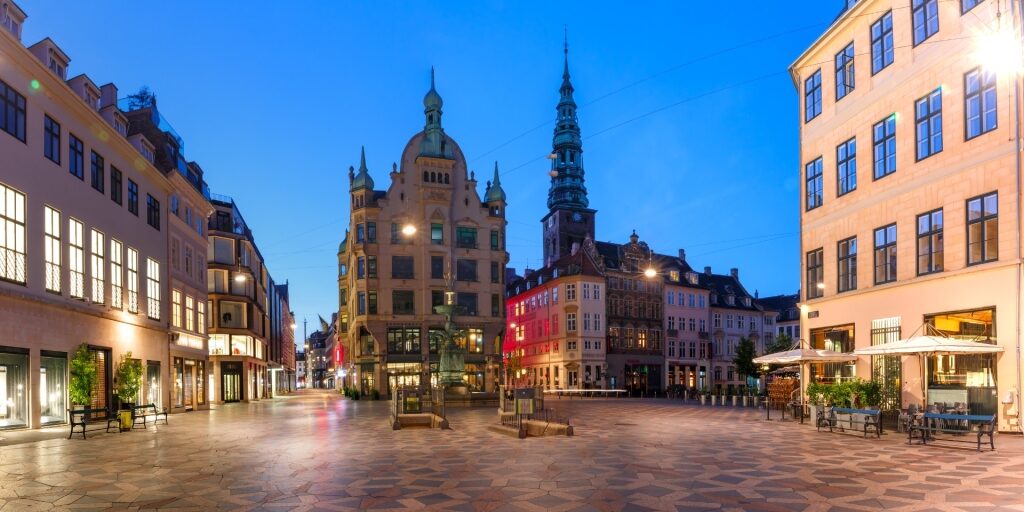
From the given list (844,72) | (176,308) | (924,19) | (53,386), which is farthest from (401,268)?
(924,19)

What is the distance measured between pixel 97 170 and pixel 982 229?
32216 millimetres

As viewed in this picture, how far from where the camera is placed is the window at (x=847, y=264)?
2881 cm

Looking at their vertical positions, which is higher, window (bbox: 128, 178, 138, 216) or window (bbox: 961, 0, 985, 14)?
window (bbox: 961, 0, 985, 14)

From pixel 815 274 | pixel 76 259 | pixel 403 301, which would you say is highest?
pixel 76 259

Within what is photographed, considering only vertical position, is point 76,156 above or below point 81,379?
above

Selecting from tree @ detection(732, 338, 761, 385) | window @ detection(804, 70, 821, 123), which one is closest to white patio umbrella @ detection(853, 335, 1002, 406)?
window @ detection(804, 70, 821, 123)

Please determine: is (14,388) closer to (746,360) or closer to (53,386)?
(53,386)

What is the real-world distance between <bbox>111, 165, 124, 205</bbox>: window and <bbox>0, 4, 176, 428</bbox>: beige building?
0.06m

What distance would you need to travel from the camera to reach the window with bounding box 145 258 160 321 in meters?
36.8

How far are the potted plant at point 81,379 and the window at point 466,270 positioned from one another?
139 ft

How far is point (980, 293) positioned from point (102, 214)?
3199cm

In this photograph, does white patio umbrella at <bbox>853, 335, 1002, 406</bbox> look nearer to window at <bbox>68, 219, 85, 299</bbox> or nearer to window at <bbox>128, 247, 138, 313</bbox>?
window at <bbox>68, 219, 85, 299</bbox>

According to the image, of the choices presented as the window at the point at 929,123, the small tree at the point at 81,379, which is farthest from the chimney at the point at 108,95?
the window at the point at 929,123

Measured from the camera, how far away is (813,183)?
32.4 metres
